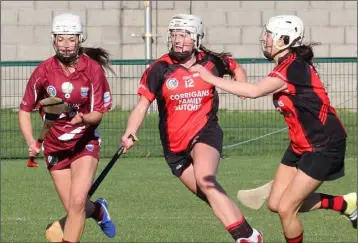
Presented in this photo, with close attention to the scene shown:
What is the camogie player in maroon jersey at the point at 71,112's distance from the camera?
8.96 metres

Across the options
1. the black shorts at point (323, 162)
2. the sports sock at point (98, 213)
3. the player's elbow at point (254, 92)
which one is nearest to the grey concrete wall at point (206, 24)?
the sports sock at point (98, 213)

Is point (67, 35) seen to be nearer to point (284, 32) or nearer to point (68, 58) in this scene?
point (68, 58)

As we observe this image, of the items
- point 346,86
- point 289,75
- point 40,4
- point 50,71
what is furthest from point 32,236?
point 40,4

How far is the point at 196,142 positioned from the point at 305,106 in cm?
109

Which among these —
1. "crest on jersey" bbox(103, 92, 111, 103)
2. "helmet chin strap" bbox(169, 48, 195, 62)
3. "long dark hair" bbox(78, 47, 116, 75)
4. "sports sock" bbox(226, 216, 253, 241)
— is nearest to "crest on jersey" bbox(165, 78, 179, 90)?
"helmet chin strap" bbox(169, 48, 195, 62)

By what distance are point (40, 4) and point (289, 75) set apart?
44.6ft

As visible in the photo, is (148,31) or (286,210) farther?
(148,31)

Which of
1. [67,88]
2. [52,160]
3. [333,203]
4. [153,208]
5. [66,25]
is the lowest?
[153,208]

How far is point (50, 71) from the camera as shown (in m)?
9.09

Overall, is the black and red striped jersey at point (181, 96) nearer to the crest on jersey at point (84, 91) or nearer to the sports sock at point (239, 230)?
the crest on jersey at point (84, 91)

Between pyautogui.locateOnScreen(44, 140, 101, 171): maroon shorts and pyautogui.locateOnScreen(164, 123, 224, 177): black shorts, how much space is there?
0.65m

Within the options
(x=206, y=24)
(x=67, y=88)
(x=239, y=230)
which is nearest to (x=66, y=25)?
(x=67, y=88)

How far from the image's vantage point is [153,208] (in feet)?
39.4

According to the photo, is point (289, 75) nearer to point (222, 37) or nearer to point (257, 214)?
point (257, 214)
